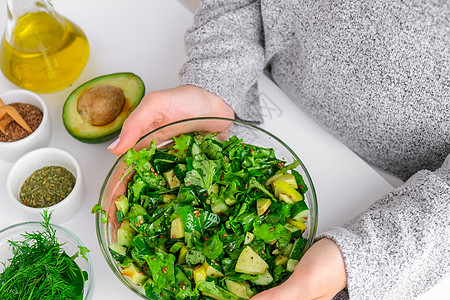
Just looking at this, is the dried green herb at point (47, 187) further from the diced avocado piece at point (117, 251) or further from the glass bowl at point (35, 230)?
the diced avocado piece at point (117, 251)

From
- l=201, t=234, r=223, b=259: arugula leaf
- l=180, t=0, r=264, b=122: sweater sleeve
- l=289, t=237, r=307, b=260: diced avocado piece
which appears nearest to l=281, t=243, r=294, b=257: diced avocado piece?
l=289, t=237, r=307, b=260: diced avocado piece

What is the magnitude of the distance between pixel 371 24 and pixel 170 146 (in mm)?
437

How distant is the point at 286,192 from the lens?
36.4 inches

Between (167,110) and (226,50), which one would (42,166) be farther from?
(226,50)

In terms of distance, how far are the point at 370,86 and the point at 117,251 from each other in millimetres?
558

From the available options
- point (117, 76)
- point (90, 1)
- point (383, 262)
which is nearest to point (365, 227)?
point (383, 262)

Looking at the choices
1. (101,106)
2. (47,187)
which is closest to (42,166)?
(47,187)

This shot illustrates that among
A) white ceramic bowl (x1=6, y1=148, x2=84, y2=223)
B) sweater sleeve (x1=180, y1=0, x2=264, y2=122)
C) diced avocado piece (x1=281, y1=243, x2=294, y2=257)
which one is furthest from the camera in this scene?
sweater sleeve (x1=180, y1=0, x2=264, y2=122)

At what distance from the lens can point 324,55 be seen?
40.6 inches

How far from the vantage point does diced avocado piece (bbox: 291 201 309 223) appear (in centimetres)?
93

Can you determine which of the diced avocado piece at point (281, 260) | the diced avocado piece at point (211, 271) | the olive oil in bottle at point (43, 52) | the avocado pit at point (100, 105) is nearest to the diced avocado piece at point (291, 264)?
the diced avocado piece at point (281, 260)

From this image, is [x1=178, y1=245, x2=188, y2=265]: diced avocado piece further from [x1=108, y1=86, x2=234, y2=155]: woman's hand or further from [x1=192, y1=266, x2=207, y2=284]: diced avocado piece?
[x1=108, y1=86, x2=234, y2=155]: woman's hand

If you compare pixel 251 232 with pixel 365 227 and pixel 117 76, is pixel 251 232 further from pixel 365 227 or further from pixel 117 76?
pixel 117 76

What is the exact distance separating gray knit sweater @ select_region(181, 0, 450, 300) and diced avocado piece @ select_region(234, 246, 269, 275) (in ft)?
0.44
